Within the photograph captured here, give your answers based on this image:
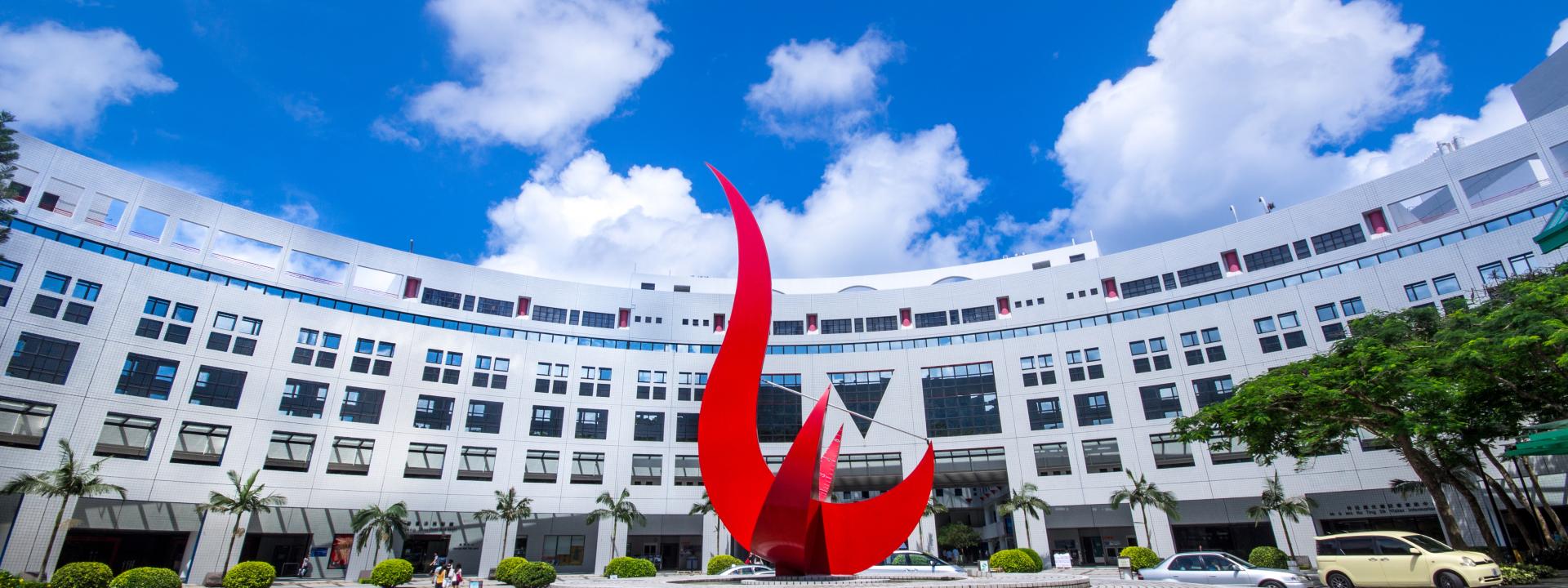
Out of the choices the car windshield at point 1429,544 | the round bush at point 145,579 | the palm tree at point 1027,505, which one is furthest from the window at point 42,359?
the car windshield at point 1429,544

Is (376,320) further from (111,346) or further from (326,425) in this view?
(111,346)

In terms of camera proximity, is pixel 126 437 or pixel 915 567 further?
pixel 126 437

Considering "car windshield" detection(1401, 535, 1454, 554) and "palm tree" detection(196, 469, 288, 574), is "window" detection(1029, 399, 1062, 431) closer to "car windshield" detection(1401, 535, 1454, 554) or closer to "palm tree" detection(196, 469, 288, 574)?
"car windshield" detection(1401, 535, 1454, 554)

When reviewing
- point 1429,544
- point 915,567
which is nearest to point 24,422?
point 915,567

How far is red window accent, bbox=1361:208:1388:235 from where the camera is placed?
38.5 meters

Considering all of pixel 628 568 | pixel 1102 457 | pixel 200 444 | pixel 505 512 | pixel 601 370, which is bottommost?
pixel 628 568

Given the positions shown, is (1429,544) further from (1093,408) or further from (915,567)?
(1093,408)

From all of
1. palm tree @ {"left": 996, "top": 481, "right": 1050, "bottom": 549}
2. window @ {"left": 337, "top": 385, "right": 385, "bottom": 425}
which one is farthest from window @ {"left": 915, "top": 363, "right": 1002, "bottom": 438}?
window @ {"left": 337, "top": 385, "right": 385, "bottom": 425}

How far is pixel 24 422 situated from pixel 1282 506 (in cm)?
5761

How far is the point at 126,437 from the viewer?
3300 centimetres

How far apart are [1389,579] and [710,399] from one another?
50.1 feet

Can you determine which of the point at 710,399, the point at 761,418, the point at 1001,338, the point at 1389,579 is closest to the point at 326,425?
the point at 761,418

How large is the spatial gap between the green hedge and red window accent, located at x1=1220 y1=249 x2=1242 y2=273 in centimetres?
2357

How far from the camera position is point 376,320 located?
42.0 metres
